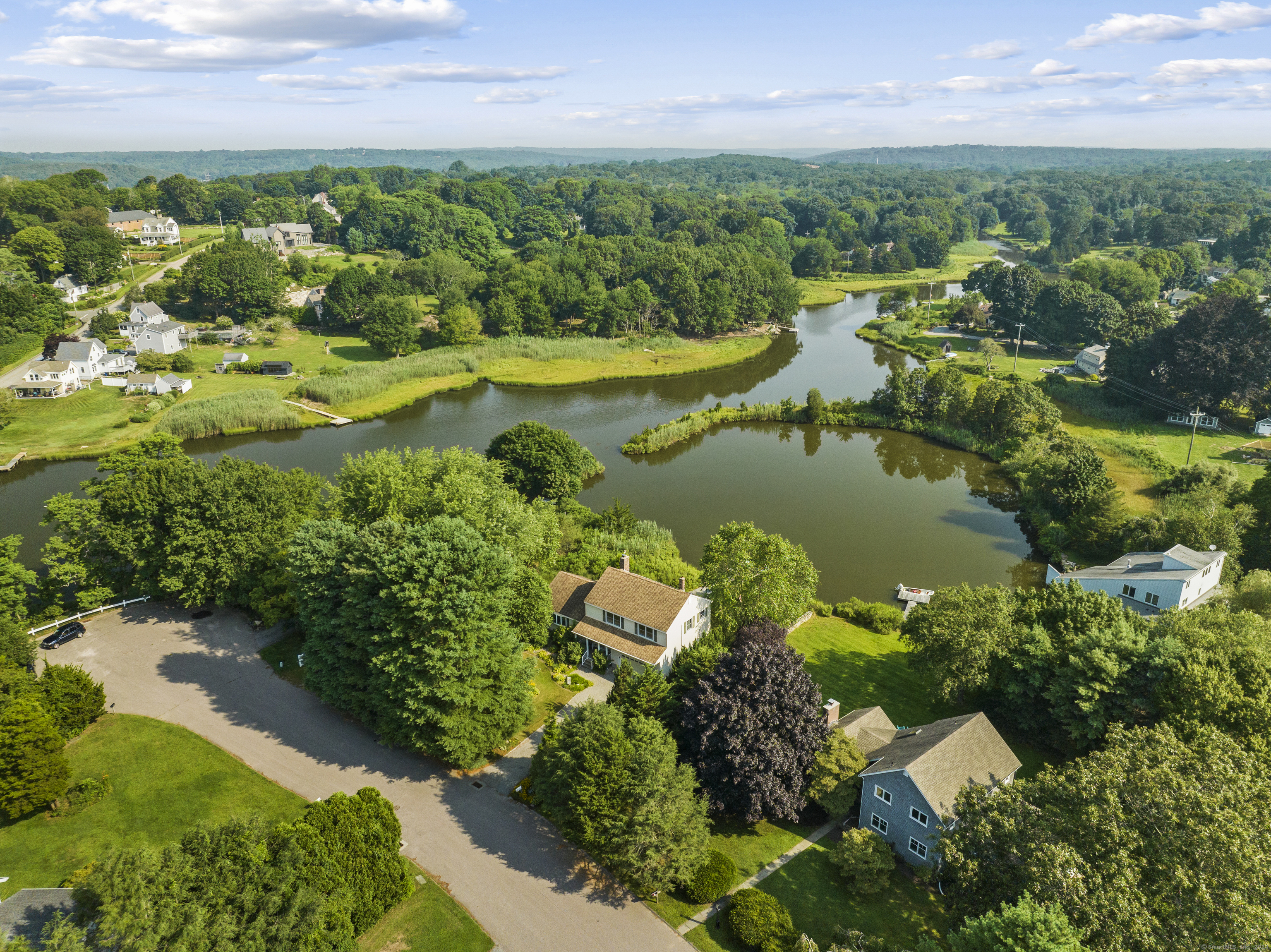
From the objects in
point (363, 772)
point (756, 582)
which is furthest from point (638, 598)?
point (363, 772)

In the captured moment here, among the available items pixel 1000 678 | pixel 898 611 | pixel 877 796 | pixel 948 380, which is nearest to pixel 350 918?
pixel 877 796

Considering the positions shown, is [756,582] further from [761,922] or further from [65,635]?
[65,635]

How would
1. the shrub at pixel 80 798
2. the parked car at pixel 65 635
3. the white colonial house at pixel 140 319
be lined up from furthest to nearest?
the white colonial house at pixel 140 319
the parked car at pixel 65 635
the shrub at pixel 80 798

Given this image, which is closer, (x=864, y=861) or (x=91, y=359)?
(x=864, y=861)

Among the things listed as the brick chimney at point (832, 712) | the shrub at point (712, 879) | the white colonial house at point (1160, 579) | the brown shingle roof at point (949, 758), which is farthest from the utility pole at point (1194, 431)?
the shrub at point (712, 879)

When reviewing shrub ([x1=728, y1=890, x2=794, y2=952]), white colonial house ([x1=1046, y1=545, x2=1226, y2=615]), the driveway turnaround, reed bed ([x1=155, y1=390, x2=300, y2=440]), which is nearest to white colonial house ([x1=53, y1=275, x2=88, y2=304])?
reed bed ([x1=155, y1=390, x2=300, y2=440])

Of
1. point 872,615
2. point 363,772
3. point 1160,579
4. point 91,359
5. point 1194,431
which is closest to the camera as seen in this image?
point 363,772

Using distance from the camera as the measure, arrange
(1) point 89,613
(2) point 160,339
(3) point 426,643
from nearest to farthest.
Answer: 1. (3) point 426,643
2. (1) point 89,613
3. (2) point 160,339

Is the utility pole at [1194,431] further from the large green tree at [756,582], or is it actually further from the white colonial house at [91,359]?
the white colonial house at [91,359]
